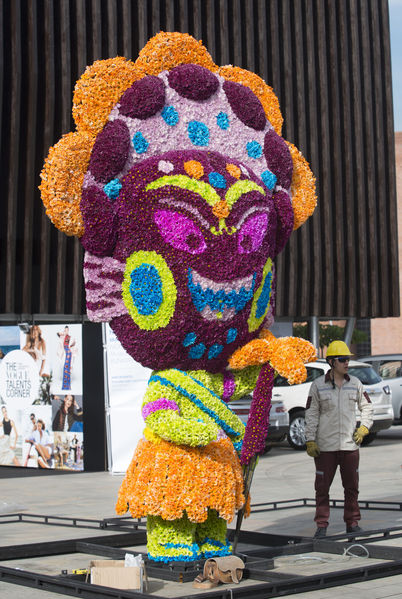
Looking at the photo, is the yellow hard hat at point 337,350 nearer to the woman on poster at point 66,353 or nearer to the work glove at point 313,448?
the work glove at point 313,448

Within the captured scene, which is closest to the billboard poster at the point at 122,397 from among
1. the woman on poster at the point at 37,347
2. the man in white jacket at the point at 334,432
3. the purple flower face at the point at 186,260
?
the woman on poster at the point at 37,347

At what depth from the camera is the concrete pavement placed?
7113 millimetres

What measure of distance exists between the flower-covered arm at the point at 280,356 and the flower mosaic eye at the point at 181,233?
33.8 inches

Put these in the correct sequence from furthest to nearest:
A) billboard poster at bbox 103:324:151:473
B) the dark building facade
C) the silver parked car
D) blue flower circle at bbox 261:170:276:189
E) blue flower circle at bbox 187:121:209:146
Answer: the silver parked car
the dark building facade
billboard poster at bbox 103:324:151:473
blue flower circle at bbox 261:170:276:189
blue flower circle at bbox 187:121:209:146

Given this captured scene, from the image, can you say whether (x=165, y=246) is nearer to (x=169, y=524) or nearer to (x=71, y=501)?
(x=169, y=524)

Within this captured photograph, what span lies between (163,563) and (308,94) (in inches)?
641

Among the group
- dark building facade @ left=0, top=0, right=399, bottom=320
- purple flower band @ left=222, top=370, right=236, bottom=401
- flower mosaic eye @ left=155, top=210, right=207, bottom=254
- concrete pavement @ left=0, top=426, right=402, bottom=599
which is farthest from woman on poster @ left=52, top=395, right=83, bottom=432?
flower mosaic eye @ left=155, top=210, right=207, bottom=254

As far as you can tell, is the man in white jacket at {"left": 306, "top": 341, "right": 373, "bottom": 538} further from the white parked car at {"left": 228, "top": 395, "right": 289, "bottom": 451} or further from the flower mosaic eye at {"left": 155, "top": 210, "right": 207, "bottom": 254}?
the white parked car at {"left": 228, "top": 395, "right": 289, "bottom": 451}

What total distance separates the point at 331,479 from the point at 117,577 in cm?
264

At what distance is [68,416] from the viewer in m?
15.2

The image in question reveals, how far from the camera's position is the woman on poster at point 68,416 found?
15.1 meters

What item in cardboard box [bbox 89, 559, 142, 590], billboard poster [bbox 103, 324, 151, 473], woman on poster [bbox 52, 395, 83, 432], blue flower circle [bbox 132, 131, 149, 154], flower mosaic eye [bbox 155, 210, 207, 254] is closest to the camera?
cardboard box [bbox 89, 559, 142, 590]

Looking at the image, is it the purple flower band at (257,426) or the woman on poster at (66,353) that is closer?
the purple flower band at (257,426)

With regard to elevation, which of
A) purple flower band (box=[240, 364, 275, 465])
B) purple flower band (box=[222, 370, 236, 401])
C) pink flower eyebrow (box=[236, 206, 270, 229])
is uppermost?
pink flower eyebrow (box=[236, 206, 270, 229])
